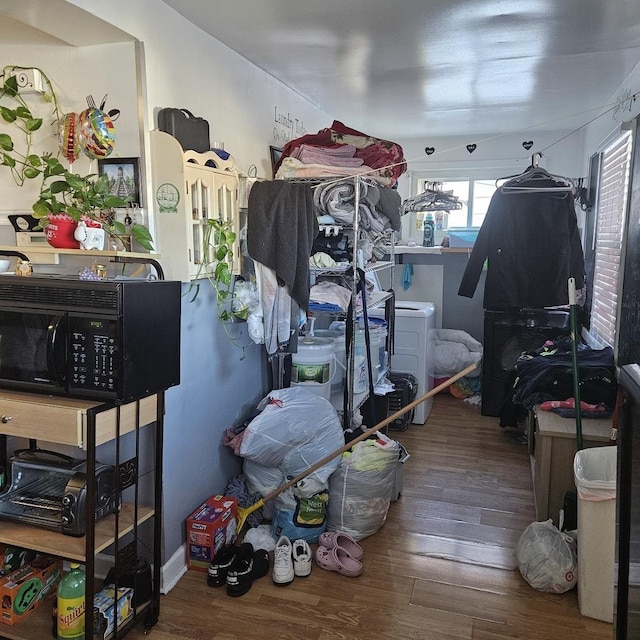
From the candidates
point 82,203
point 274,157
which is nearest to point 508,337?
point 274,157

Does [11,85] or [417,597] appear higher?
[11,85]

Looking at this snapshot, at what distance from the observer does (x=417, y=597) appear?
2.11 m

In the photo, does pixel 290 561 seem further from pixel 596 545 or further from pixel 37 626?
pixel 596 545

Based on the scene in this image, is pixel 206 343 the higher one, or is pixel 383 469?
pixel 206 343

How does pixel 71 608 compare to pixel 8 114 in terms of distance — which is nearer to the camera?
pixel 71 608

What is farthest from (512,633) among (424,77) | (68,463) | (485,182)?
(485,182)

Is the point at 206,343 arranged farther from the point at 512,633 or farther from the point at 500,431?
the point at 500,431

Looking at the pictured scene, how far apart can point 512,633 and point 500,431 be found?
2109 mm

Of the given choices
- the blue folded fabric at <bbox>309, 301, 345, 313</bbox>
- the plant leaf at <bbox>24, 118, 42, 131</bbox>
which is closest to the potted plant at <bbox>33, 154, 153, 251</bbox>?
the plant leaf at <bbox>24, 118, 42, 131</bbox>

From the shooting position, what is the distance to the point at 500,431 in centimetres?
392

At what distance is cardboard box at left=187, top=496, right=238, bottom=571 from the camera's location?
88.0 inches

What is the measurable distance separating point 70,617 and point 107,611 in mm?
112

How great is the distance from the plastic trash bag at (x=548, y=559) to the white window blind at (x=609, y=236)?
1.29 metres

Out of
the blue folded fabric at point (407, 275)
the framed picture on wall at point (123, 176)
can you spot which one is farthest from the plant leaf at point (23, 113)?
the blue folded fabric at point (407, 275)
